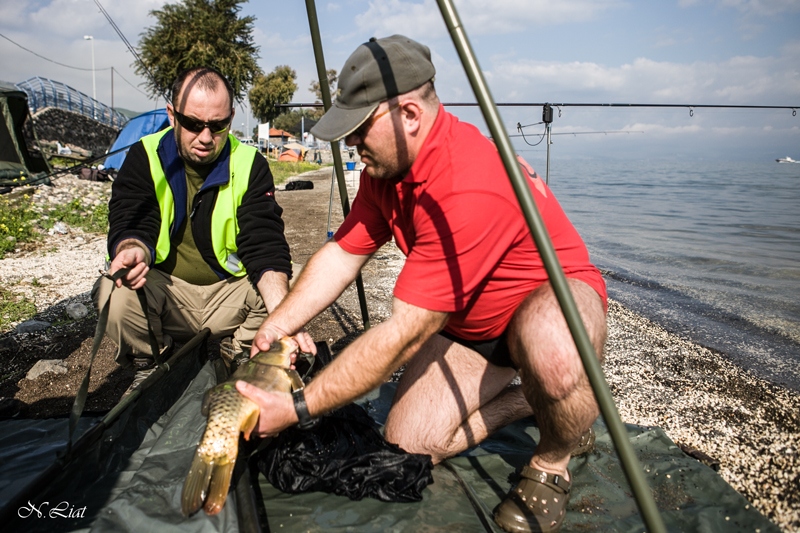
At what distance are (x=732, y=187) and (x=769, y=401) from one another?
27.9 metres

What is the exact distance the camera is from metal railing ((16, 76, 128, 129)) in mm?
21609

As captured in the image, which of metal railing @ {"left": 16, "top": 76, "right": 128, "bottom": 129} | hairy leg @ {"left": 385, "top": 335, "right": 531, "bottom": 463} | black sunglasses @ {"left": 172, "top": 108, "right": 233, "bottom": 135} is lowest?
hairy leg @ {"left": 385, "top": 335, "right": 531, "bottom": 463}

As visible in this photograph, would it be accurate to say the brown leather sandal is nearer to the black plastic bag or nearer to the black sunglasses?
the black plastic bag

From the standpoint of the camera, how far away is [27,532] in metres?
2.06

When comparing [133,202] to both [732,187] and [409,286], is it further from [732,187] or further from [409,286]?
[732,187]

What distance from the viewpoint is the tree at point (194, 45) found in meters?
33.4

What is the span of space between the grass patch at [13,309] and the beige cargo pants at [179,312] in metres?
1.84

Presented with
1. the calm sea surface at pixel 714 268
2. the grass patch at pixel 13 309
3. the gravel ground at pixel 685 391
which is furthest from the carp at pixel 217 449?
the calm sea surface at pixel 714 268

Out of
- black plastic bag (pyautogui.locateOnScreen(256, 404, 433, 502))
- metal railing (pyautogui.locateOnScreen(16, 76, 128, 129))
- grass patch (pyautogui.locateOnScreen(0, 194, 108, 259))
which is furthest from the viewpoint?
metal railing (pyautogui.locateOnScreen(16, 76, 128, 129))

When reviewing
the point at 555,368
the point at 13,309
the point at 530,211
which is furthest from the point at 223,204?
the point at 13,309

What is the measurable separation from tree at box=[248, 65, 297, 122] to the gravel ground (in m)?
60.2

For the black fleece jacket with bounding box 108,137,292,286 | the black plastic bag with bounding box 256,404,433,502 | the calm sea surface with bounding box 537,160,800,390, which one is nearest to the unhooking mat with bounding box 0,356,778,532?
the black plastic bag with bounding box 256,404,433,502

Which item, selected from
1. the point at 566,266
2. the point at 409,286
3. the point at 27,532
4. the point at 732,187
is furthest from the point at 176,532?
the point at 732,187

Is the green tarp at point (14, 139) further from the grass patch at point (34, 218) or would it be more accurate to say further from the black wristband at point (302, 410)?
the black wristband at point (302, 410)
